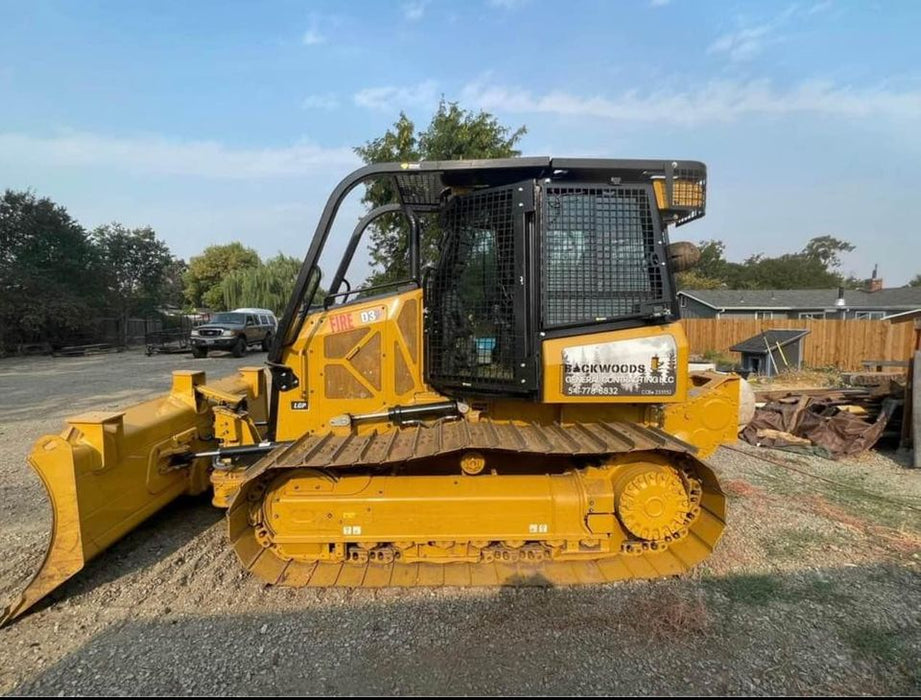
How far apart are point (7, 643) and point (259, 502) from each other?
1.37 metres

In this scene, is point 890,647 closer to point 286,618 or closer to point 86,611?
point 286,618

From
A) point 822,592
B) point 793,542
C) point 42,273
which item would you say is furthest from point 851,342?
point 42,273

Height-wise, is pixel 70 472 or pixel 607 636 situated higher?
pixel 70 472

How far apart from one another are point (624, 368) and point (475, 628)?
5.84 feet

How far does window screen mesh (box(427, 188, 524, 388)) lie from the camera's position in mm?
3295

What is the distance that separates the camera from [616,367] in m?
3.21

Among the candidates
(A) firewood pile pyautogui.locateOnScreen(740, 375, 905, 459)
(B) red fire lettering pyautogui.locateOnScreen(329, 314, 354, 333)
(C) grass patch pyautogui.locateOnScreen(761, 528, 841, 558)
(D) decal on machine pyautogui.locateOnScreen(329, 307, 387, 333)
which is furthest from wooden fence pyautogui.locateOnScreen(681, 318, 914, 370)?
(B) red fire lettering pyautogui.locateOnScreen(329, 314, 354, 333)

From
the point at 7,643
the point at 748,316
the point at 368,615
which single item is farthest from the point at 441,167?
the point at 748,316

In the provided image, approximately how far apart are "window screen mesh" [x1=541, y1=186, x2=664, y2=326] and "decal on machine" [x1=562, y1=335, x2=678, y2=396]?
0.21 m

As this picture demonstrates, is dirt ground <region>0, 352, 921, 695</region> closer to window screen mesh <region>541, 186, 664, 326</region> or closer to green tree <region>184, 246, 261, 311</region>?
window screen mesh <region>541, 186, 664, 326</region>

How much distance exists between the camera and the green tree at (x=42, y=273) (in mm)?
22844

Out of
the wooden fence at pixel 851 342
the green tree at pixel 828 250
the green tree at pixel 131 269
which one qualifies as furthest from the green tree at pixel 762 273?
the green tree at pixel 131 269

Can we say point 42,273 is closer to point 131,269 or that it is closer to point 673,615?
point 131,269

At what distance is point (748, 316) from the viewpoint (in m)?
36.6
